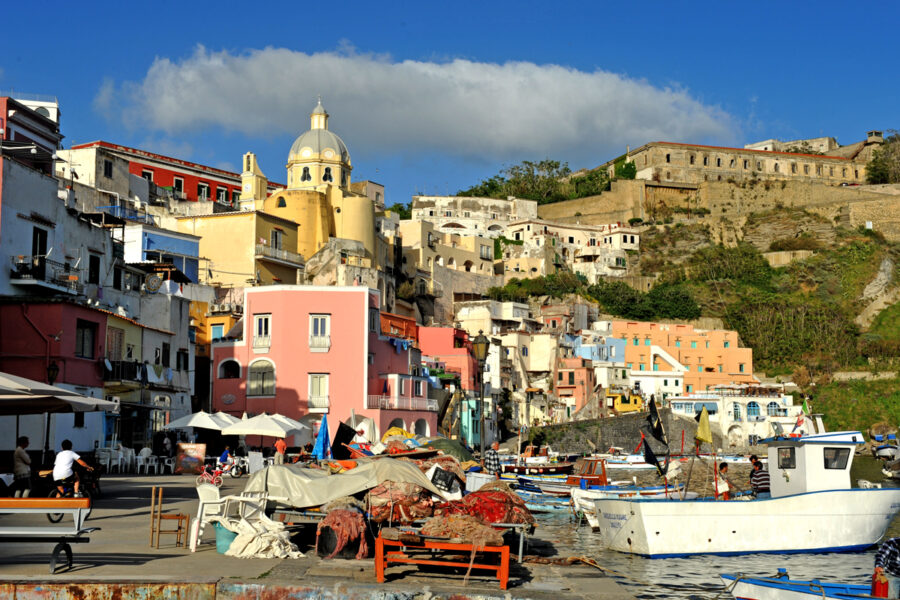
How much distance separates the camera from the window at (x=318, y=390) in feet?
144

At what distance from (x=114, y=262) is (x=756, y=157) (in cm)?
9876

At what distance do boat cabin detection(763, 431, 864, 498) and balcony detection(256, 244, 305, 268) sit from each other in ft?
137

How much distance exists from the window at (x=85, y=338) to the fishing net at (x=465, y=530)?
18.5 meters

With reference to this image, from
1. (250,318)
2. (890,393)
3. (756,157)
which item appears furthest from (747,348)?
(250,318)

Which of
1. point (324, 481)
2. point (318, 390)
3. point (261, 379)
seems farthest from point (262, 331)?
point (324, 481)

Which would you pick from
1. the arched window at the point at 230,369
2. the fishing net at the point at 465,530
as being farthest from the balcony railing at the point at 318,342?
the fishing net at the point at 465,530

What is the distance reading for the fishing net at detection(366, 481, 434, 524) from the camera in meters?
18.5

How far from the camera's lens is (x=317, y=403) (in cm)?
4381

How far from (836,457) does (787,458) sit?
113 centimetres

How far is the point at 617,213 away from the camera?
113125mm

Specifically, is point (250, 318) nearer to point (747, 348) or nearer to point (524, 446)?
point (524, 446)

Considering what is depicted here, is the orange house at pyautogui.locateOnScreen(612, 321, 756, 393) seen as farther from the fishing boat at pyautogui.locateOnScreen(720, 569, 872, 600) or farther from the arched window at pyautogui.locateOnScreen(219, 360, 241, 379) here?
the fishing boat at pyautogui.locateOnScreen(720, 569, 872, 600)

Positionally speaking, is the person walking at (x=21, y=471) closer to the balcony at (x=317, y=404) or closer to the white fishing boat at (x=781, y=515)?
the white fishing boat at (x=781, y=515)

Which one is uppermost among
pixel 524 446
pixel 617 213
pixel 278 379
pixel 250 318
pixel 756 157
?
pixel 756 157
